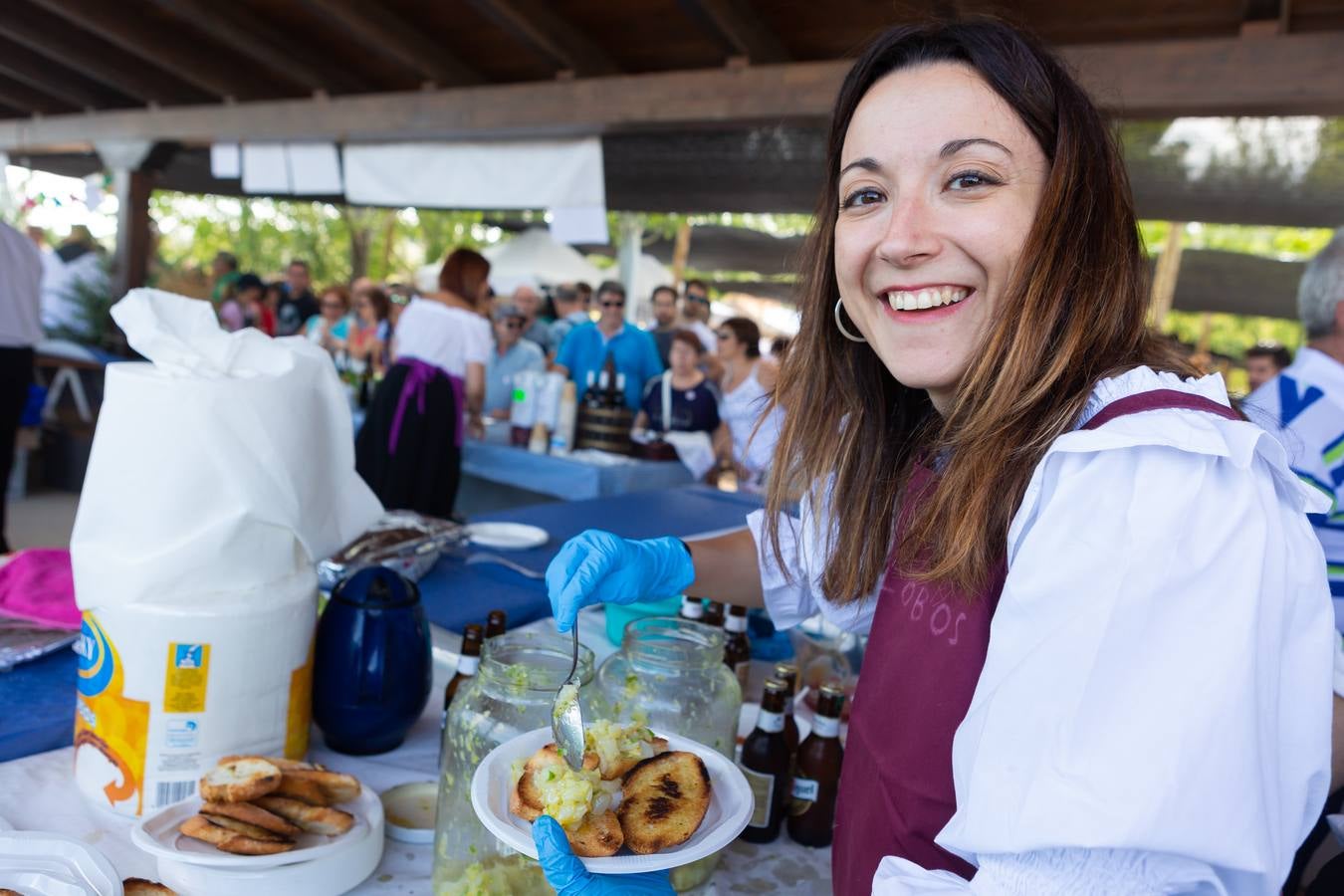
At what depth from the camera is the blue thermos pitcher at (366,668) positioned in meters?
1.37

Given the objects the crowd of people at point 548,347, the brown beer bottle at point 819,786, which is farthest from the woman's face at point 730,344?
the brown beer bottle at point 819,786

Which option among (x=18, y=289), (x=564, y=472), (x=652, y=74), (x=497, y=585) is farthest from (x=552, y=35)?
(x=497, y=585)

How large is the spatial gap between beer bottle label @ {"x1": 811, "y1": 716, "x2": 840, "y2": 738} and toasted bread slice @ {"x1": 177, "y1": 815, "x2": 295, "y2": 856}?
74 centimetres

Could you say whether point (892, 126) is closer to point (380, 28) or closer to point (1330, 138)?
point (1330, 138)

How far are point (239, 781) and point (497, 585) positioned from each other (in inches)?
47.1

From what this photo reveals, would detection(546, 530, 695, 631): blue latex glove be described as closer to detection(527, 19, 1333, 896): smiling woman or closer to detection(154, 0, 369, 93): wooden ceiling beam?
detection(527, 19, 1333, 896): smiling woman

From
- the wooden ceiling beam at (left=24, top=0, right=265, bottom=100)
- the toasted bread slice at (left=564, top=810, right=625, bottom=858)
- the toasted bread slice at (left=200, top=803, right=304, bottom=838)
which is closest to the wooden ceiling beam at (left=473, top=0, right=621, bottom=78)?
the wooden ceiling beam at (left=24, top=0, right=265, bottom=100)

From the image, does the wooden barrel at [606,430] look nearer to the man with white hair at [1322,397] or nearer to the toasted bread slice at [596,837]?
the man with white hair at [1322,397]

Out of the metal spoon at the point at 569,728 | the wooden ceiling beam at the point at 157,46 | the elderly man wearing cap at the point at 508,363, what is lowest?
the metal spoon at the point at 569,728

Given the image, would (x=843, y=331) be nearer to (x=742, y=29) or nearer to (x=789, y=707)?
(x=789, y=707)

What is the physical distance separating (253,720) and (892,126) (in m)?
1.11

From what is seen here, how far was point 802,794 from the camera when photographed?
52.3 inches

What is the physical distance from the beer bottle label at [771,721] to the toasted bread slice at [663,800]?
31 centimetres

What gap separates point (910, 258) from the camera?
101 centimetres
